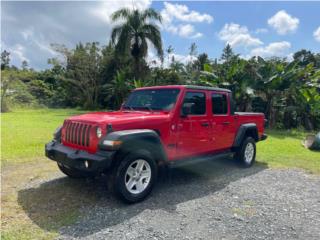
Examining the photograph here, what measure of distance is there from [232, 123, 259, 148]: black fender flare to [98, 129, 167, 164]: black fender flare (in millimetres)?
2515

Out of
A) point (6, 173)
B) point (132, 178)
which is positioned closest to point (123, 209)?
point (132, 178)

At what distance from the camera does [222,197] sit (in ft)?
15.9

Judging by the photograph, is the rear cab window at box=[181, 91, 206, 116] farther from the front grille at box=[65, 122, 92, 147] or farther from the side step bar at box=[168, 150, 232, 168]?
the front grille at box=[65, 122, 92, 147]

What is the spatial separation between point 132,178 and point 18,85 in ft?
87.4

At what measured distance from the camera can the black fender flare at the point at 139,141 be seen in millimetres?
4102

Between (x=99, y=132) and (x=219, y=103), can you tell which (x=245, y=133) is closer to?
(x=219, y=103)

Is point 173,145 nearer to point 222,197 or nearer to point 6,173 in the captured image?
point 222,197

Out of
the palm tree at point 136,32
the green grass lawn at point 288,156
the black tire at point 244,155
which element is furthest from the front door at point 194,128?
the palm tree at point 136,32

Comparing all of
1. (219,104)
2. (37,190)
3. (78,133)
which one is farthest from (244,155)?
(37,190)

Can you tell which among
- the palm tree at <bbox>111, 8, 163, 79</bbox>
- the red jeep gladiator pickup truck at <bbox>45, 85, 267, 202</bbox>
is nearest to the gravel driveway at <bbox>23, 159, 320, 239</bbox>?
the red jeep gladiator pickup truck at <bbox>45, 85, 267, 202</bbox>

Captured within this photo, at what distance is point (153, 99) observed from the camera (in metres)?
5.50

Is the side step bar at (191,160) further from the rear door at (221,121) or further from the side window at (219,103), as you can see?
the side window at (219,103)

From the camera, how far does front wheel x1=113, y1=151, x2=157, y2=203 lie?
420 centimetres

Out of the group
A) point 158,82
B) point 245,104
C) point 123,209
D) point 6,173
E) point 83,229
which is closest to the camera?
point 83,229
